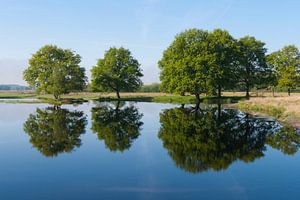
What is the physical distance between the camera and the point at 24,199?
50.7 feet

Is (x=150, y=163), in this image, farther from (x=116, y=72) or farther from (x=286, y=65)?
(x=116, y=72)

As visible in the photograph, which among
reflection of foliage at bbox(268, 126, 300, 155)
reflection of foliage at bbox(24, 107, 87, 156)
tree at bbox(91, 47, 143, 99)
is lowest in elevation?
reflection of foliage at bbox(268, 126, 300, 155)

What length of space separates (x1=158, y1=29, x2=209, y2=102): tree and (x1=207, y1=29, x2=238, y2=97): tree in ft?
6.16

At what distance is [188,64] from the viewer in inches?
3561

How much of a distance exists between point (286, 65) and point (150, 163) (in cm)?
9335

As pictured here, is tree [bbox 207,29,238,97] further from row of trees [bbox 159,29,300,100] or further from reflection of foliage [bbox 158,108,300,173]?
reflection of foliage [bbox 158,108,300,173]

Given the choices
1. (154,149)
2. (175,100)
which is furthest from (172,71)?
(154,149)

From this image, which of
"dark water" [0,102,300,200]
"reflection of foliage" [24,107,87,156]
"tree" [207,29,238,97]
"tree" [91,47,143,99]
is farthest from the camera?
"tree" [91,47,143,99]

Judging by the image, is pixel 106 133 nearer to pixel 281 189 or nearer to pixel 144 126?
pixel 144 126

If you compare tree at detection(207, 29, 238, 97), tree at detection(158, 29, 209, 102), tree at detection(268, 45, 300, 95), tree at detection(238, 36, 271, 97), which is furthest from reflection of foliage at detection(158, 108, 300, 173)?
tree at detection(268, 45, 300, 95)

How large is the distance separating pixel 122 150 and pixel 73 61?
3432 inches

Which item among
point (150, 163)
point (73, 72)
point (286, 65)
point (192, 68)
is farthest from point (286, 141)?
point (73, 72)

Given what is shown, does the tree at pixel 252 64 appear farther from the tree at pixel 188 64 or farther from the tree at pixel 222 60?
the tree at pixel 188 64

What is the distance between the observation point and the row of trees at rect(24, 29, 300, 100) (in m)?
90.7
